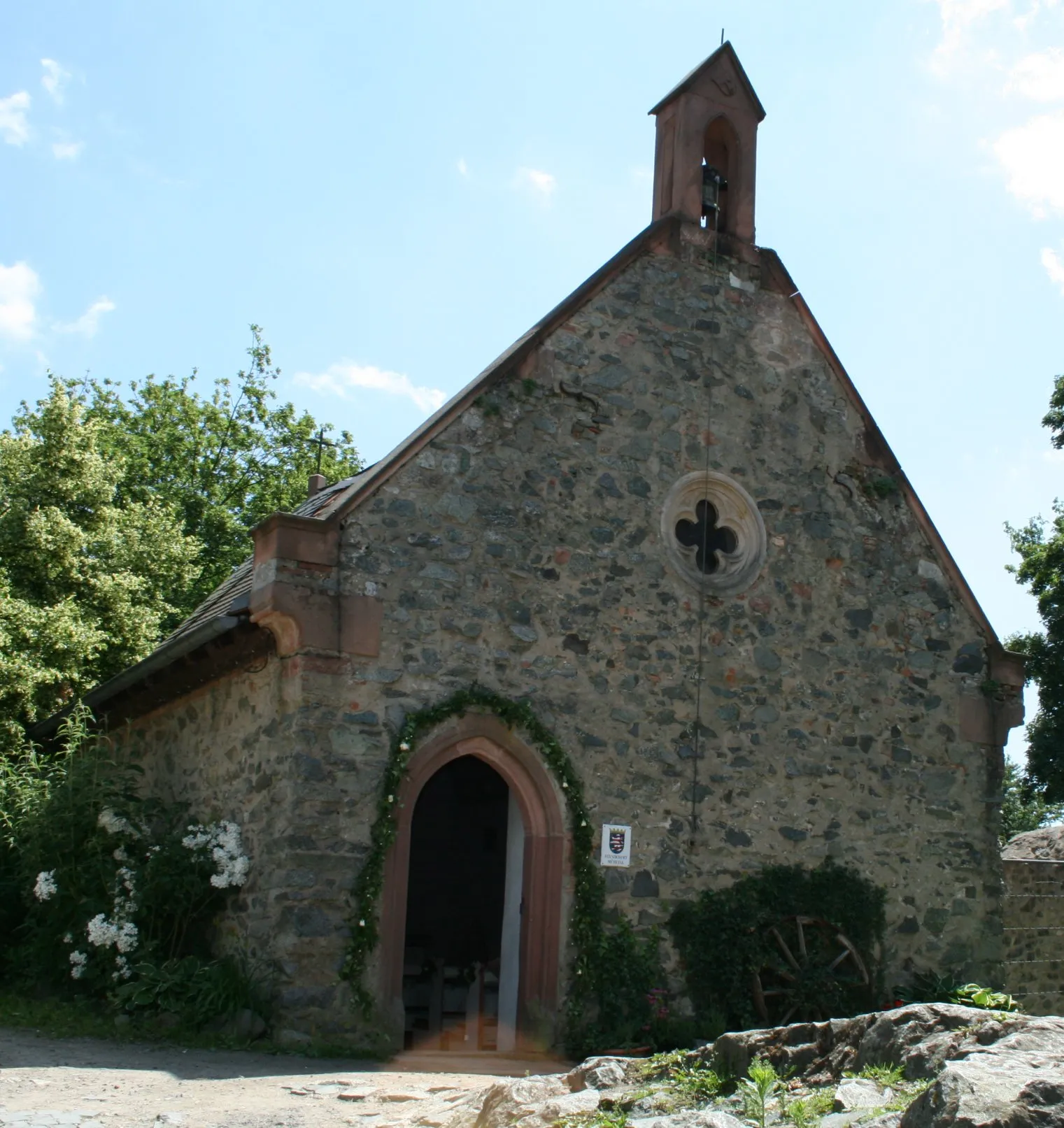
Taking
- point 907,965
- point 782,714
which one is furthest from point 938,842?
point 782,714

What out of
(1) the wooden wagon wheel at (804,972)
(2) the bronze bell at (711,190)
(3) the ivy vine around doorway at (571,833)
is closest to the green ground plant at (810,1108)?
(3) the ivy vine around doorway at (571,833)

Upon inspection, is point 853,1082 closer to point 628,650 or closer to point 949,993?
point 628,650

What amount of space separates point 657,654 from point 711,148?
18.8 feet

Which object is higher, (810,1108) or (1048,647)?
(1048,647)

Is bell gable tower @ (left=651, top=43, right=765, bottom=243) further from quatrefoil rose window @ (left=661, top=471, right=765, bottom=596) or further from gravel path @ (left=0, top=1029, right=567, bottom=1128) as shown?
gravel path @ (left=0, top=1029, right=567, bottom=1128)

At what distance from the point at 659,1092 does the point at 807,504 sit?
798cm

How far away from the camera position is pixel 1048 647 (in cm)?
2184

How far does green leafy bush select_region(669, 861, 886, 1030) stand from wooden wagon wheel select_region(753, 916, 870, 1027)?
0.9 inches

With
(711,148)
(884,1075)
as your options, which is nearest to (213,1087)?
(884,1075)

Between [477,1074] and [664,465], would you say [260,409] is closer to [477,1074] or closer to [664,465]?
[664,465]

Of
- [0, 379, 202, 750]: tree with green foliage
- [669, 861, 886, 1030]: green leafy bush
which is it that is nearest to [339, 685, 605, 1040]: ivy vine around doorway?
[669, 861, 886, 1030]: green leafy bush

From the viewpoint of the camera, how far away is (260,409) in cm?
3153

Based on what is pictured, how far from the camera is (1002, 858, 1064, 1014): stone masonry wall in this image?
15.4 meters

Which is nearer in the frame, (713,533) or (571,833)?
(571,833)
